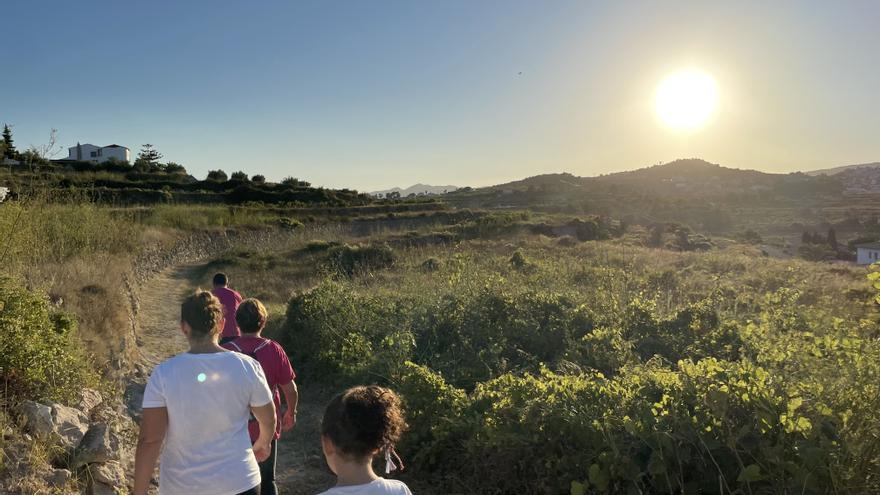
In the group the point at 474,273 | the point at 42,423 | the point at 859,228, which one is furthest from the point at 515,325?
the point at 859,228

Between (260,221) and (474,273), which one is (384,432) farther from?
(260,221)

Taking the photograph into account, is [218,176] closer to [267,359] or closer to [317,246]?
[317,246]

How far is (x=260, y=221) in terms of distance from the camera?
2700cm

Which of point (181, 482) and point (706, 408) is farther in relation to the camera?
point (706, 408)

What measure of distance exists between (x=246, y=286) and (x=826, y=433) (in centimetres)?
1380

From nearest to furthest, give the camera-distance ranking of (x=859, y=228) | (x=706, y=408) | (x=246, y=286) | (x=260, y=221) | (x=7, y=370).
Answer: (x=706, y=408) < (x=7, y=370) < (x=246, y=286) < (x=260, y=221) < (x=859, y=228)

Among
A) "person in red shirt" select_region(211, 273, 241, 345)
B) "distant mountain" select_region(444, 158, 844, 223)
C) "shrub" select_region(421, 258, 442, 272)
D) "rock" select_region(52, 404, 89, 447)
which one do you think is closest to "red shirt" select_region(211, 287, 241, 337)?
"person in red shirt" select_region(211, 273, 241, 345)

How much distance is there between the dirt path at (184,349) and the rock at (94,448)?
1.64 m

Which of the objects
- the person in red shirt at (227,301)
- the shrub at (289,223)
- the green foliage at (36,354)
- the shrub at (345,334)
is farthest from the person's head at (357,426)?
the shrub at (289,223)

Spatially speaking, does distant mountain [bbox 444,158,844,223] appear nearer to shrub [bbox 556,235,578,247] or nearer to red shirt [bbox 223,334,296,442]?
shrub [bbox 556,235,578,247]

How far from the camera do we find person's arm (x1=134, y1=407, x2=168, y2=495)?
228cm

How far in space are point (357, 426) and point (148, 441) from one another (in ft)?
4.05

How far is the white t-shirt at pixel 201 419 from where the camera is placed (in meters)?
2.29

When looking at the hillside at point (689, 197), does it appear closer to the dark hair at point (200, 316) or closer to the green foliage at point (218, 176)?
the green foliage at point (218, 176)
